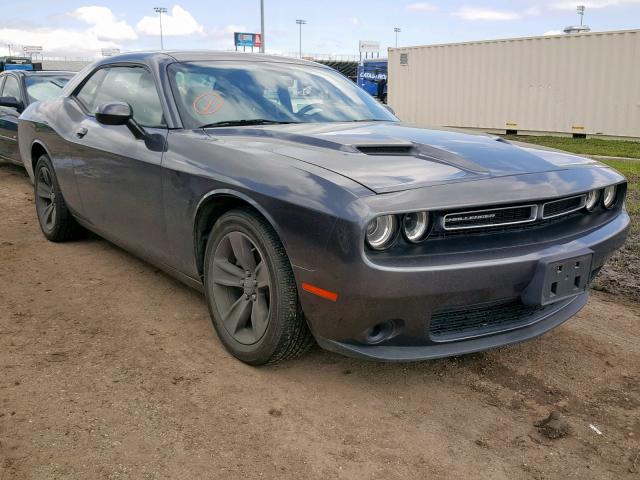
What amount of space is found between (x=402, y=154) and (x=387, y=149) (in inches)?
3.2

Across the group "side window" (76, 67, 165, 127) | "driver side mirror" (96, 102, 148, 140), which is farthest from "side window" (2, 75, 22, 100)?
"driver side mirror" (96, 102, 148, 140)

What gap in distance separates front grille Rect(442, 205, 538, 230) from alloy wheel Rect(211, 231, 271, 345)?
32.0 inches

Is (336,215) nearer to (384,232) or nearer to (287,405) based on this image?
(384,232)

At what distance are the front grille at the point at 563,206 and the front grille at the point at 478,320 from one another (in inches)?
16.5

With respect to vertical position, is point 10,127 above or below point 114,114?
below

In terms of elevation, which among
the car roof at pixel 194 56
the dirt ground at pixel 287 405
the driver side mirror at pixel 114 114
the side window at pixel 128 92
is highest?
the car roof at pixel 194 56

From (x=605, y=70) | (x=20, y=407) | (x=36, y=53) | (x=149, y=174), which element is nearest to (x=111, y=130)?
(x=149, y=174)

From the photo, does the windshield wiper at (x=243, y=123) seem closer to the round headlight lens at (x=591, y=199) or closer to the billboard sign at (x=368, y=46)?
the round headlight lens at (x=591, y=199)

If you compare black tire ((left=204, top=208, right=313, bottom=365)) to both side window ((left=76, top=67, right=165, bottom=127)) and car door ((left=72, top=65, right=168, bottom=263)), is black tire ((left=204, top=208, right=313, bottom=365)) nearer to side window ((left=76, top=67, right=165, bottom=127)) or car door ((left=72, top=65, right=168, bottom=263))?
car door ((left=72, top=65, right=168, bottom=263))

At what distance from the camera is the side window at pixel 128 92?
3.49m

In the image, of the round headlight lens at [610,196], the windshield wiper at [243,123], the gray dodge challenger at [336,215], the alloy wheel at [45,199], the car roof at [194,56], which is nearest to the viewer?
the gray dodge challenger at [336,215]

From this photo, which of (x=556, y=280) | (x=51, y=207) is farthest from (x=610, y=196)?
(x=51, y=207)

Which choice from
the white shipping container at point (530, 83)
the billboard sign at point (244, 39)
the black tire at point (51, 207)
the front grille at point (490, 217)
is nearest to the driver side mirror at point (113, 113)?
the black tire at point (51, 207)

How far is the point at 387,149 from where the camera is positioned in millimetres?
2771
